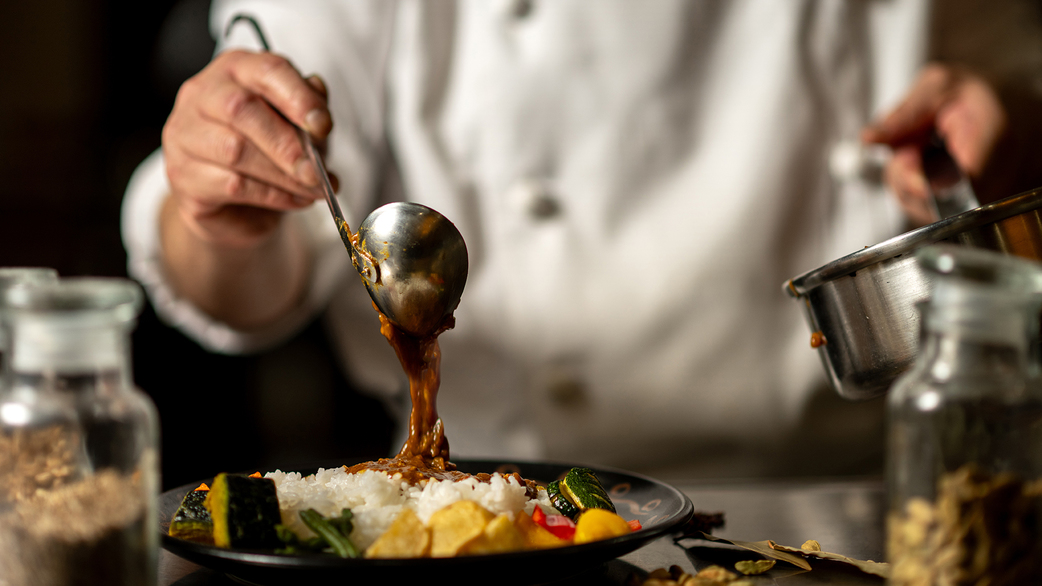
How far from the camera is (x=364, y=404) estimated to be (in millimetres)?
4238

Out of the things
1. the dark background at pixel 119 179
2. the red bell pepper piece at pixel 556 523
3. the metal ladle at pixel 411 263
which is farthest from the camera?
the dark background at pixel 119 179

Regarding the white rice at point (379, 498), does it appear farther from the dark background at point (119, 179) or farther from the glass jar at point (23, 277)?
the dark background at point (119, 179)

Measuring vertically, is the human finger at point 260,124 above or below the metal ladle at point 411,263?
above

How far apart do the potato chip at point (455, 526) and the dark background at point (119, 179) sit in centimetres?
316

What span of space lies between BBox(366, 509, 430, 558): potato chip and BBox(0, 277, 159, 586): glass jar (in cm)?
23

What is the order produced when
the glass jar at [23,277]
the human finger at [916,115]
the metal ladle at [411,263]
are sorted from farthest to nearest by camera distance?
the human finger at [916,115] < the metal ladle at [411,263] < the glass jar at [23,277]

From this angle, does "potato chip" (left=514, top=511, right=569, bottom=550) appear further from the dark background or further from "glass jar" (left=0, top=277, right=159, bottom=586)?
the dark background

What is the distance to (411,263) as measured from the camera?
122 cm

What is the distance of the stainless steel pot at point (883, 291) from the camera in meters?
0.98

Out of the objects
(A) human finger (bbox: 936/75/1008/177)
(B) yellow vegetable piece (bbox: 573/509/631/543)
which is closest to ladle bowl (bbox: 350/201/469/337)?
(B) yellow vegetable piece (bbox: 573/509/631/543)

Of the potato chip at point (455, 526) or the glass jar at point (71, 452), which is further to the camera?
the potato chip at point (455, 526)

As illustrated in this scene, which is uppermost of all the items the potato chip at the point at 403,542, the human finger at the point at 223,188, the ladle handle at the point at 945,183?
the human finger at the point at 223,188

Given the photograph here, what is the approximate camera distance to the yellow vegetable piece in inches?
37.1

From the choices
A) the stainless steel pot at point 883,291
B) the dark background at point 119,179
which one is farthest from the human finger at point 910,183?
the dark background at point 119,179
